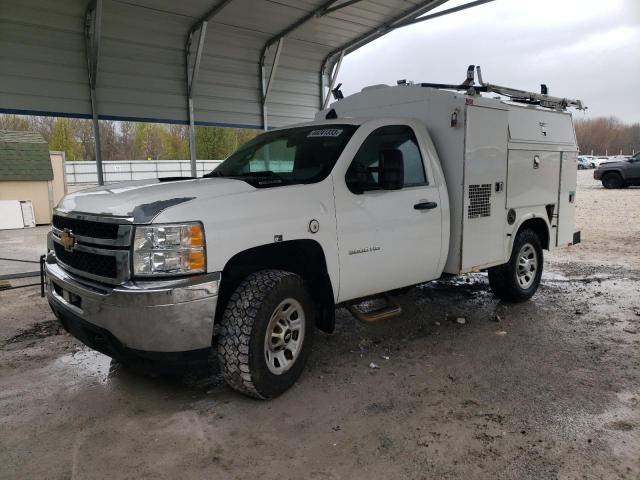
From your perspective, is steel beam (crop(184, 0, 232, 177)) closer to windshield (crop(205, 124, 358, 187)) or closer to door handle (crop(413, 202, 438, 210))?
windshield (crop(205, 124, 358, 187))

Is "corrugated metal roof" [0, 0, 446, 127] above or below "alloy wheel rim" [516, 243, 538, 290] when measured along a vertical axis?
above

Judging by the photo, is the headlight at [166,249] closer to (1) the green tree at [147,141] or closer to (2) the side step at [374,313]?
(2) the side step at [374,313]

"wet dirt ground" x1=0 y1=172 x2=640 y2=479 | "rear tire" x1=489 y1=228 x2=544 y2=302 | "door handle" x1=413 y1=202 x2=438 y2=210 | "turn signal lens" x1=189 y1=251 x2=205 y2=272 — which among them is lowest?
"wet dirt ground" x1=0 y1=172 x2=640 y2=479

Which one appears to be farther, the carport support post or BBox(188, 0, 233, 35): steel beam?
the carport support post

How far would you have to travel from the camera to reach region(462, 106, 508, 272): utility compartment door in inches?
198

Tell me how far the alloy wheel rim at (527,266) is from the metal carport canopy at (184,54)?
5513mm

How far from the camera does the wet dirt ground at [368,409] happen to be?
2.91 metres

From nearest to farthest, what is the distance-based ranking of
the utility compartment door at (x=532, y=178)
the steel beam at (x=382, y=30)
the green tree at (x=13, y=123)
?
the utility compartment door at (x=532, y=178), the steel beam at (x=382, y=30), the green tree at (x=13, y=123)

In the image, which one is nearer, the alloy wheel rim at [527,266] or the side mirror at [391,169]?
the side mirror at [391,169]

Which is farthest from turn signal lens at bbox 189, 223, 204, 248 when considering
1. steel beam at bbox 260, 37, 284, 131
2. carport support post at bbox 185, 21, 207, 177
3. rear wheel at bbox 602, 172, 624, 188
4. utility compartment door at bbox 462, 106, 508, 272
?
rear wheel at bbox 602, 172, 624, 188

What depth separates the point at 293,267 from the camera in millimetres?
3973

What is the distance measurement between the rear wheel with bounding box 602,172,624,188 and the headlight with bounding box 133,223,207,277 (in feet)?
84.8

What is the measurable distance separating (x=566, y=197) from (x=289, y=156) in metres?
4.05

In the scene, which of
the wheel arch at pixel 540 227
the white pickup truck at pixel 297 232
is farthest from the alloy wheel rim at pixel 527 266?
the wheel arch at pixel 540 227
